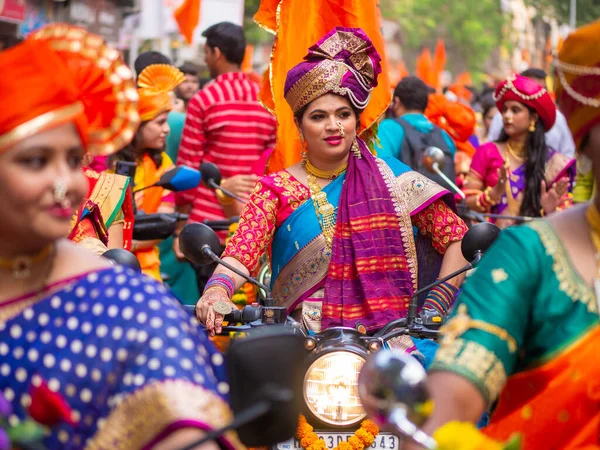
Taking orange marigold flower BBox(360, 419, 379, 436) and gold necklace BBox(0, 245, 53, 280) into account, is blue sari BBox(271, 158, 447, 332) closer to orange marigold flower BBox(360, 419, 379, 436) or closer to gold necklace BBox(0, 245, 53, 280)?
orange marigold flower BBox(360, 419, 379, 436)

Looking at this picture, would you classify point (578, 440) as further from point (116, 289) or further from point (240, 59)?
point (240, 59)

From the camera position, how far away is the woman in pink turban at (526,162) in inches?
397

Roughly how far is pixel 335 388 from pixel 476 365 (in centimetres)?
157

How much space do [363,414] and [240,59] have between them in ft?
22.4

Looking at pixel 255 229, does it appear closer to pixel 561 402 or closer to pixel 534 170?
pixel 561 402

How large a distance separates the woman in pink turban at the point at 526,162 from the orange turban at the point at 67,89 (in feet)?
23.7

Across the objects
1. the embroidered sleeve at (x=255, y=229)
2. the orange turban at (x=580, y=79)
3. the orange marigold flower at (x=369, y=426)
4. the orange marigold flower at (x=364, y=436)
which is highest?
the orange turban at (x=580, y=79)

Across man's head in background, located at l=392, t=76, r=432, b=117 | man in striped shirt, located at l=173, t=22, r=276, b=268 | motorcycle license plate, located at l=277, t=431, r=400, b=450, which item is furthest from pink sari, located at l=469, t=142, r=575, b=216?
motorcycle license plate, located at l=277, t=431, r=400, b=450

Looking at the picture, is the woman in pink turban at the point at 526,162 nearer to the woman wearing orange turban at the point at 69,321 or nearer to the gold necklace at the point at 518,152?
the gold necklace at the point at 518,152

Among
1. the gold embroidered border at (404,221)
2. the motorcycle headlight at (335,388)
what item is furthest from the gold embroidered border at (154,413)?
the gold embroidered border at (404,221)

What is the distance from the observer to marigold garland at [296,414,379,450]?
450cm

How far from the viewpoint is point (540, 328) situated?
301 centimetres

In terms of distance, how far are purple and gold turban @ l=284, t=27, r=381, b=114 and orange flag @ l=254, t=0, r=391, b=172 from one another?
4.02ft

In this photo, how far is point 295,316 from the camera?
5.62 m
